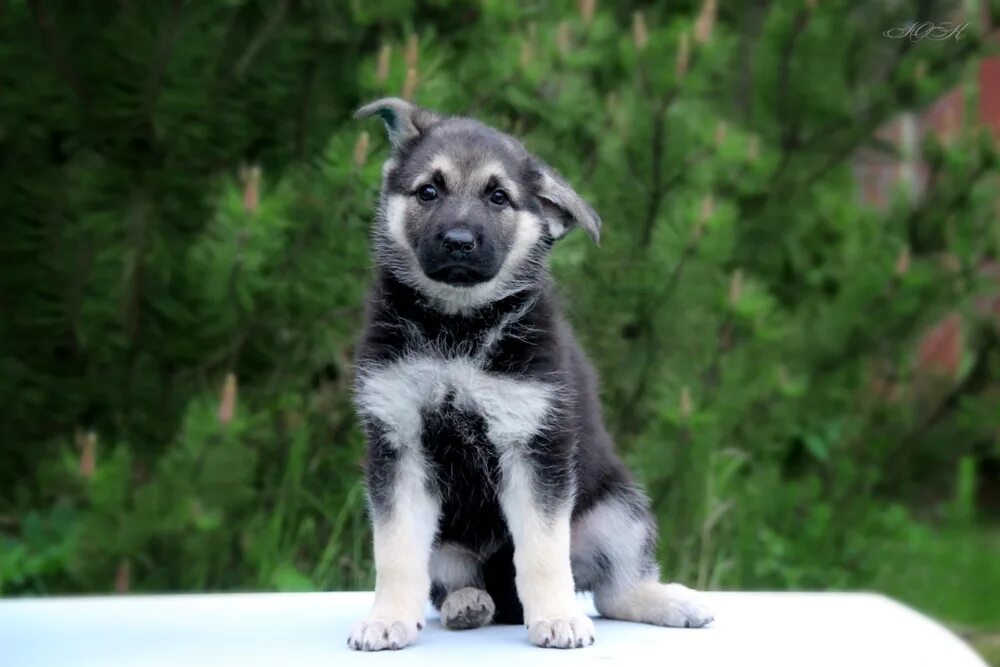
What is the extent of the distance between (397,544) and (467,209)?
31.3 inches

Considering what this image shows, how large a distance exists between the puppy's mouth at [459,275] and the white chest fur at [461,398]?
0.19 meters

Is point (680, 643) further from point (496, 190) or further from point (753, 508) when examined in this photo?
point (753, 508)

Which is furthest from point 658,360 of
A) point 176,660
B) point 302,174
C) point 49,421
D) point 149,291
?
point 176,660

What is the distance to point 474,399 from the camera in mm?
3002

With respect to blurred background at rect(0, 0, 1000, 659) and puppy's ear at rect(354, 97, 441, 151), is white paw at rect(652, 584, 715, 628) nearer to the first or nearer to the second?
puppy's ear at rect(354, 97, 441, 151)

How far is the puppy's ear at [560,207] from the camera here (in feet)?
10.1

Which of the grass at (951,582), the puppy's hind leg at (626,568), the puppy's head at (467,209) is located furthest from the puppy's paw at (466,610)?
the grass at (951,582)

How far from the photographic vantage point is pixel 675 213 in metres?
4.99

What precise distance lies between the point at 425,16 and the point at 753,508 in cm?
258

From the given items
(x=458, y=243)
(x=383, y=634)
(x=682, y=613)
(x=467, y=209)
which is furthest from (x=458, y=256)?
(x=682, y=613)

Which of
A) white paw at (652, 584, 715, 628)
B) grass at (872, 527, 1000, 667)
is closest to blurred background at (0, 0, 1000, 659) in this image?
grass at (872, 527, 1000, 667)

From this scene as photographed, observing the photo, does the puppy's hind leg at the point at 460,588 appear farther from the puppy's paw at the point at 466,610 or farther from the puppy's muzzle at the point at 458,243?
the puppy's muzzle at the point at 458,243

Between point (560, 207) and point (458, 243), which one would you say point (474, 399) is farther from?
point (560, 207)

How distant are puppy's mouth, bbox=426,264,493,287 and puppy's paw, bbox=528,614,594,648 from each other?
810 millimetres
